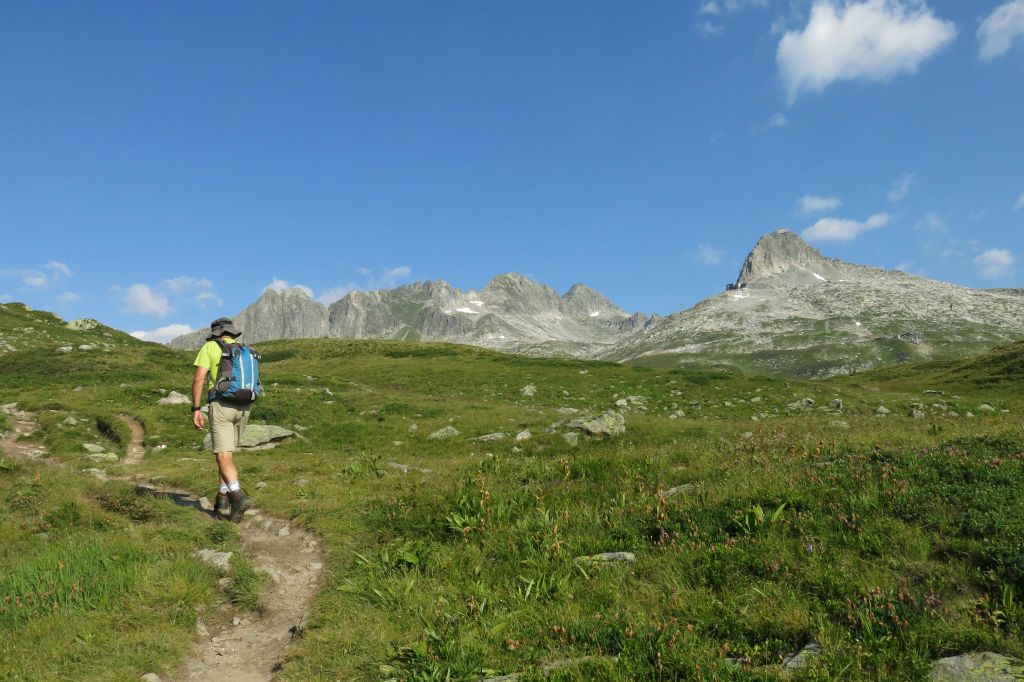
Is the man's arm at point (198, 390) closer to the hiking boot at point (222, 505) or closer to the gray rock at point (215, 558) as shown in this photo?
the hiking boot at point (222, 505)

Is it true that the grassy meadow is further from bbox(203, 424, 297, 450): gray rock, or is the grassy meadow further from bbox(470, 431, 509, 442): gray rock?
bbox(470, 431, 509, 442): gray rock

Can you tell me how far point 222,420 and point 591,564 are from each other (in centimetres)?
853

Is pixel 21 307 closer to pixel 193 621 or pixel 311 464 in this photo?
pixel 311 464

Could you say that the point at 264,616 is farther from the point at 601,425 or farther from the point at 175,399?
the point at 175,399

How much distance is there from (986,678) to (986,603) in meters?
0.99

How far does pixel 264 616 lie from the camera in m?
7.18

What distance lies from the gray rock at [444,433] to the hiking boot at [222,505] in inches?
357

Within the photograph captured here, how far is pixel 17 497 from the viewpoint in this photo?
9766mm

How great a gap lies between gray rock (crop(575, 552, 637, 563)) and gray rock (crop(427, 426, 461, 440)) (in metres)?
12.9

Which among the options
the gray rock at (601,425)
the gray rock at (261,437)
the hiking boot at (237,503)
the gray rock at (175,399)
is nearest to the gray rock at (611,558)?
the hiking boot at (237,503)

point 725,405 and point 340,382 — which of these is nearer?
point 725,405

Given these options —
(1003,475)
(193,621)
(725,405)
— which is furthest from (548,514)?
(725,405)

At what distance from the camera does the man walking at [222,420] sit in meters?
10.9

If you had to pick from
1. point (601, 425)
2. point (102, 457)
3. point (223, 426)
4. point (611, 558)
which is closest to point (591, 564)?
point (611, 558)
